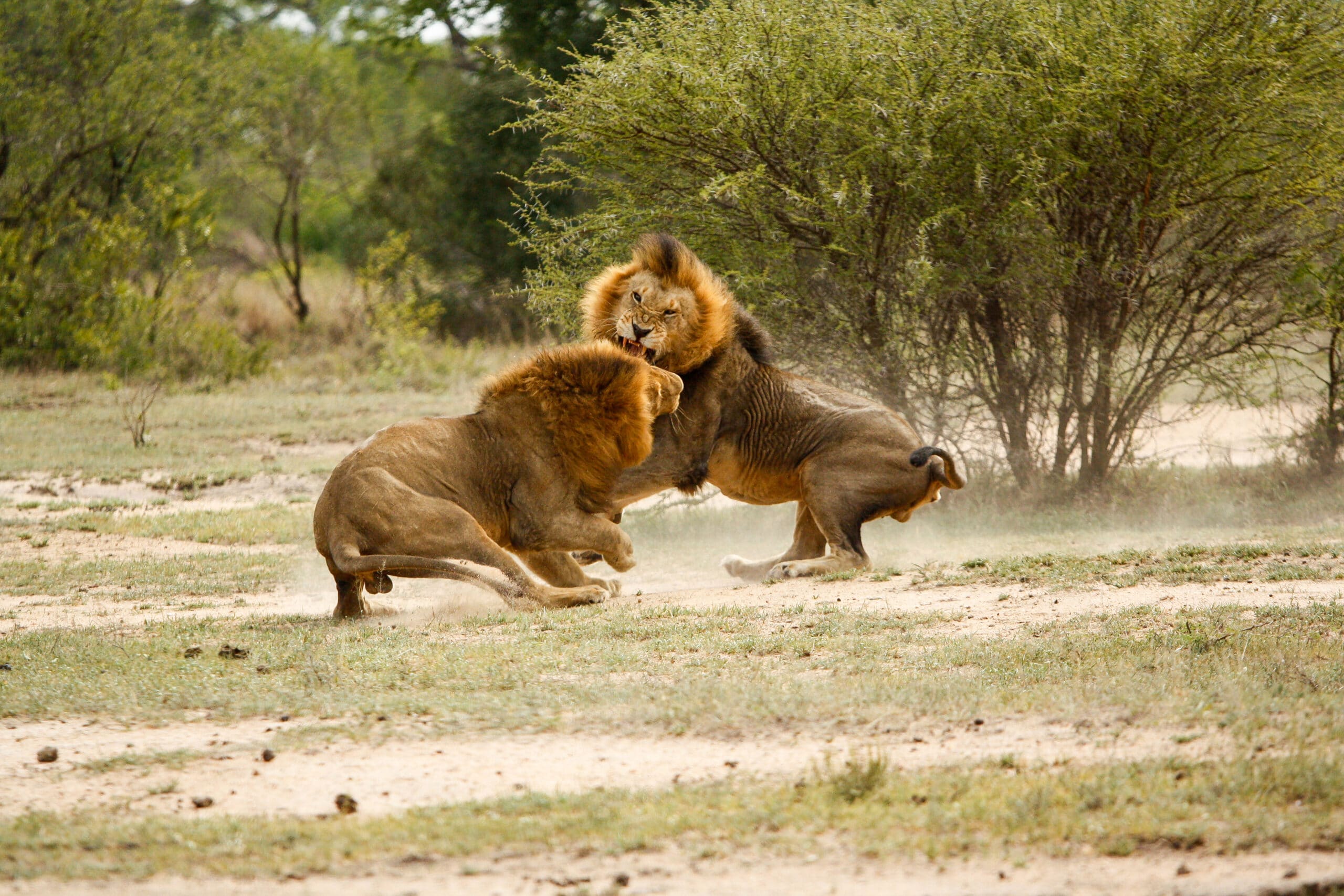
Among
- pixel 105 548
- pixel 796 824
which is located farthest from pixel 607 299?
pixel 796 824

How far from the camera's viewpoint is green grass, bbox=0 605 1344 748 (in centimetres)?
417

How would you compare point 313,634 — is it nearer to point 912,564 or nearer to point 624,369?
point 624,369

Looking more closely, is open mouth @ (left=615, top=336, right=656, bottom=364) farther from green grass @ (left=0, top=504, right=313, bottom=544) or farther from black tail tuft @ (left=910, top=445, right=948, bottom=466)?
green grass @ (left=0, top=504, right=313, bottom=544)

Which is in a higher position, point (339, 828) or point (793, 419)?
point (793, 419)

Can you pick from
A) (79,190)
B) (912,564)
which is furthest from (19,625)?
(79,190)

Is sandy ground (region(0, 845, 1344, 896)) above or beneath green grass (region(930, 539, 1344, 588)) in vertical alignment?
beneath

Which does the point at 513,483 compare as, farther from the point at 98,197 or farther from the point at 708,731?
the point at 98,197

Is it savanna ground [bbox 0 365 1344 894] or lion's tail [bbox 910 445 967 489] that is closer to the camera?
savanna ground [bbox 0 365 1344 894]

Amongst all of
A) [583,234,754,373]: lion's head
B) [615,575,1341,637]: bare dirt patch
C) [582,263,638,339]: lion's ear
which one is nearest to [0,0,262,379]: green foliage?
[582,263,638,339]: lion's ear

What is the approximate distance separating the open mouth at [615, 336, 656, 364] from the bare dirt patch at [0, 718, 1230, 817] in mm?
3135

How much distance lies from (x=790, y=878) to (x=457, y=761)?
1.20 meters

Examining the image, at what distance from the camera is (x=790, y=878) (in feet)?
10.0

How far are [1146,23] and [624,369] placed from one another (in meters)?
4.40

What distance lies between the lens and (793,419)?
738 cm
